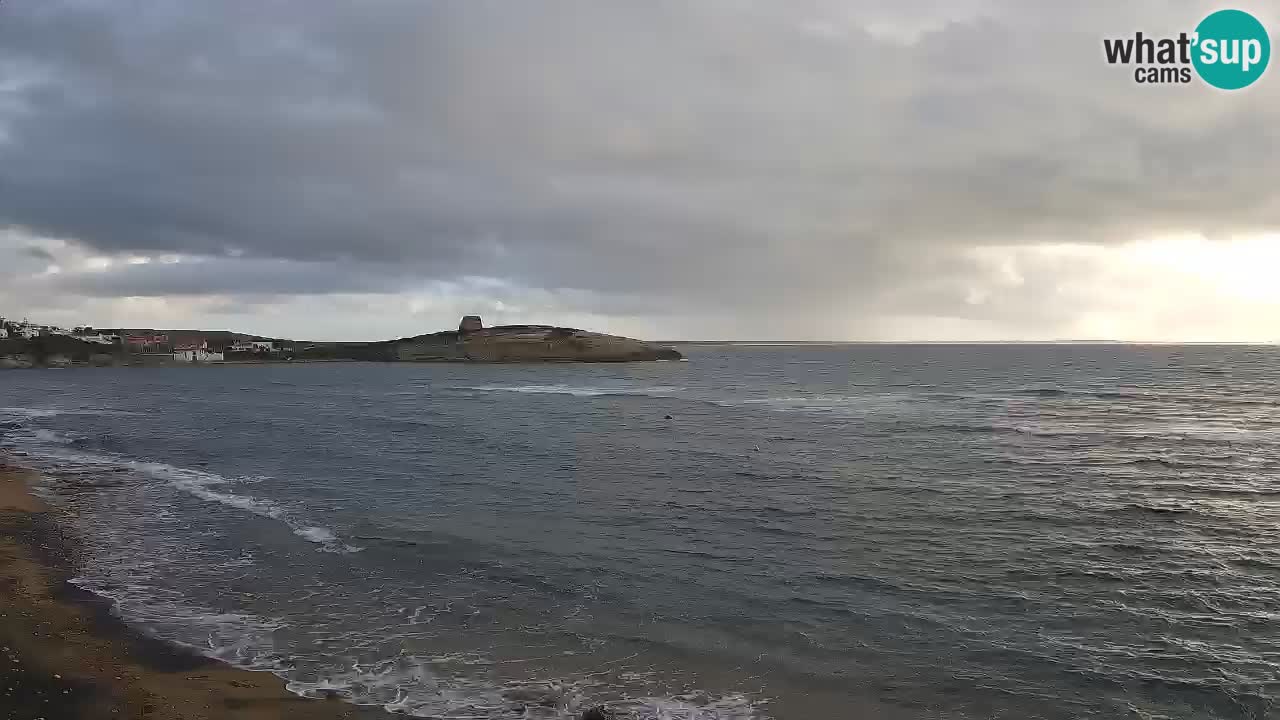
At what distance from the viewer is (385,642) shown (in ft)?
51.6

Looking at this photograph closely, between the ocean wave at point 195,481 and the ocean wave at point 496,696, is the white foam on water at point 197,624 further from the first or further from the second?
the ocean wave at point 195,481

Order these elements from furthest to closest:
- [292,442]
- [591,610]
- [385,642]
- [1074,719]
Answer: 1. [292,442]
2. [591,610]
3. [385,642]
4. [1074,719]

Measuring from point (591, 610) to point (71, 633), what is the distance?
10.8 m

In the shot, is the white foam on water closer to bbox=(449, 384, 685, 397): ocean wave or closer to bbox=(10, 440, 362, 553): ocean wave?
bbox=(10, 440, 362, 553): ocean wave

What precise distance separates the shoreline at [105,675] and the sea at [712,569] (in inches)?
24.1

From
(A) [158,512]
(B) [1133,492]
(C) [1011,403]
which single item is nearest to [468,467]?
(A) [158,512]

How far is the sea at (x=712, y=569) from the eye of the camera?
45.5 ft

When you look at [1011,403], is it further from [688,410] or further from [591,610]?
[591,610]

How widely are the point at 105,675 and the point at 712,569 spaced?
13874mm

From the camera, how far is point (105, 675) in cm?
1325

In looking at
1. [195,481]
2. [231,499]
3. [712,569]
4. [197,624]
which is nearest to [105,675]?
[197,624]

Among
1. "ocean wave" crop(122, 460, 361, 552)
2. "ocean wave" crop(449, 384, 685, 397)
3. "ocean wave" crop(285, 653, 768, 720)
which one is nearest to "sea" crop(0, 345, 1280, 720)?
"ocean wave" crop(285, 653, 768, 720)

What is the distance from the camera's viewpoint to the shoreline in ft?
39.1

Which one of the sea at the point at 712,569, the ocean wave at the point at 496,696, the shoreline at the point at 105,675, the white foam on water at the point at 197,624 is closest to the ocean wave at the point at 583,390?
the sea at the point at 712,569
